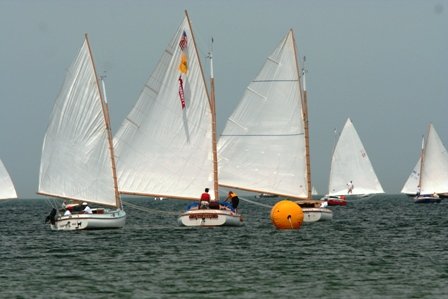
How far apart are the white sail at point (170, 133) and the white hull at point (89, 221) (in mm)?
2480

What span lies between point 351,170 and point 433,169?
15.1 metres

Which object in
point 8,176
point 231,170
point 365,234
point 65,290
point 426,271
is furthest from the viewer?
point 8,176

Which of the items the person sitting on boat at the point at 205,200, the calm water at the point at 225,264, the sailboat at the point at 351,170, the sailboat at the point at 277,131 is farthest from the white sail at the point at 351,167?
the person sitting on boat at the point at 205,200

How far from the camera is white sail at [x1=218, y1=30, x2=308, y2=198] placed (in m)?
79.3

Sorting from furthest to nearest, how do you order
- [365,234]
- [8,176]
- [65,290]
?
[8,176] < [365,234] < [65,290]

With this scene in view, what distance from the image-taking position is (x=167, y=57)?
2808 inches

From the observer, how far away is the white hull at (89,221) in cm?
6831

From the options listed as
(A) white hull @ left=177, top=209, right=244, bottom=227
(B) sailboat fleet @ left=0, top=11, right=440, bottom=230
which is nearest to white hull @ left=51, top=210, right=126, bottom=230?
(B) sailboat fleet @ left=0, top=11, right=440, bottom=230

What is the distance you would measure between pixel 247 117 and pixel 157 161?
1041cm

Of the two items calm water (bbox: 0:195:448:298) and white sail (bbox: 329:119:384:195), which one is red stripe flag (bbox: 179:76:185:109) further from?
white sail (bbox: 329:119:384:195)

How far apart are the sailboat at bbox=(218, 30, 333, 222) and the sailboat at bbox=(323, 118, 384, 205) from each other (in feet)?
201

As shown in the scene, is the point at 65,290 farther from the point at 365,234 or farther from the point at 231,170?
the point at 231,170

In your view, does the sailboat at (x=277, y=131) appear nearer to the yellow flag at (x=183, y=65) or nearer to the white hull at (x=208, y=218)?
the yellow flag at (x=183, y=65)

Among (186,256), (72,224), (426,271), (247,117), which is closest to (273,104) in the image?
(247,117)
